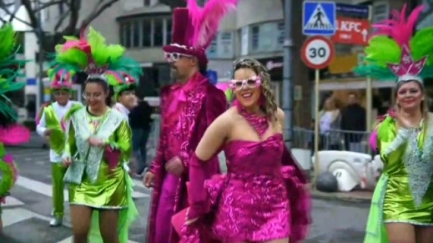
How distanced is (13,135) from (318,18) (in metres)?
7.66

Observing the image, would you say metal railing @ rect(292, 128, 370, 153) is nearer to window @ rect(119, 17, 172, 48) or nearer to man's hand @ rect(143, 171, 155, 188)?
man's hand @ rect(143, 171, 155, 188)

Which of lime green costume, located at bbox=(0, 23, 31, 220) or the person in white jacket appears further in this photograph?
the person in white jacket

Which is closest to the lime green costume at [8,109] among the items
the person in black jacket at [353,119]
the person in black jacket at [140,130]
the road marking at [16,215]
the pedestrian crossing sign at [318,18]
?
the road marking at [16,215]

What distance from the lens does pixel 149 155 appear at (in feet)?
63.1

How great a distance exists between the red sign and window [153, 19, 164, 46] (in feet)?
102

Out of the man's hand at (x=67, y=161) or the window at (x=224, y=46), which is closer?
the man's hand at (x=67, y=161)

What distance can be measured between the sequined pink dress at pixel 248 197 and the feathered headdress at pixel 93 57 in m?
2.26

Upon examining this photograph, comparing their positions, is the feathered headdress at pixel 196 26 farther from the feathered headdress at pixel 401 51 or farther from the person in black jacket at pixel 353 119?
the person in black jacket at pixel 353 119

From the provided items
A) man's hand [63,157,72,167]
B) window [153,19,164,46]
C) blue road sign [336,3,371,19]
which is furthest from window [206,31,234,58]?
man's hand [63,157,72,167]

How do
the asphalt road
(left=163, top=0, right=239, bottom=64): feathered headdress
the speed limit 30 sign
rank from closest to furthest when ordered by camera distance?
(left=163, top=0, right=239, bottom=64): feathered headdress → the asphalt road → the speed limit 30 sign

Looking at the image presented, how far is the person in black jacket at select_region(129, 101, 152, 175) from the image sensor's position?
1575 cm

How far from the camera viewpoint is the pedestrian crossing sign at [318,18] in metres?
12.5

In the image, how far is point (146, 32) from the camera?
4519 centimetres

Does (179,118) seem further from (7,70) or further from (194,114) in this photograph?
(7,70)
